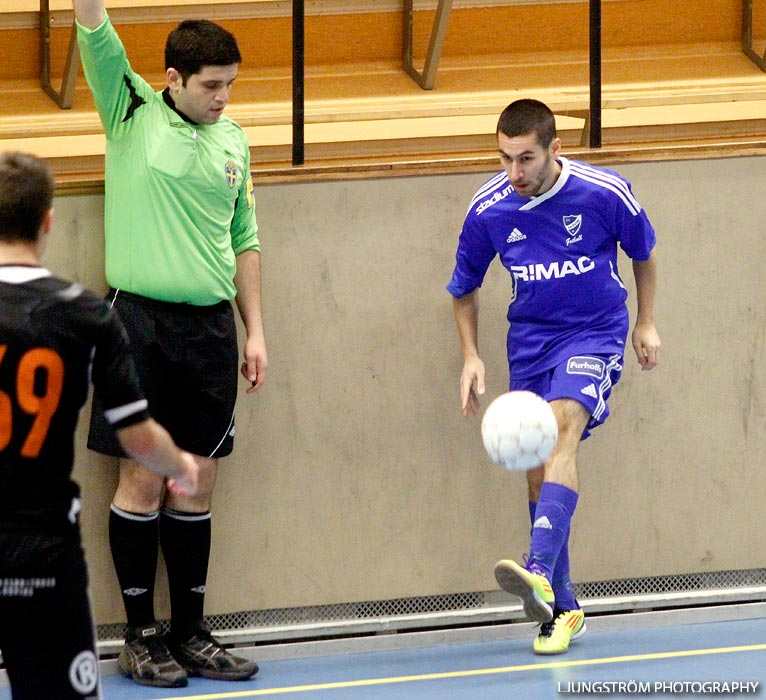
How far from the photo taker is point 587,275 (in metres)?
4.91

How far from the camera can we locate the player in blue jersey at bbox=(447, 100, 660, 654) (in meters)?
4.79

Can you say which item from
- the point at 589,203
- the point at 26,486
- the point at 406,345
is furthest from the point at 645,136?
the point at 26,486

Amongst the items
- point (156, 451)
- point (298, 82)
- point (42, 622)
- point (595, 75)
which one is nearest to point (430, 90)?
point (595, 75)

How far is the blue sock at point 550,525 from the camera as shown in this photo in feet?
15.2

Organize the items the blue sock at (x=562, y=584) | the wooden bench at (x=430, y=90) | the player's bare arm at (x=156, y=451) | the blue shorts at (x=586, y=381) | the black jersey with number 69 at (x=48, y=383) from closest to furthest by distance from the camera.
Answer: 1. the black jersey with number 69 at (x=48, y=383)
2. the player's bare arm at (x=156, y=451)
3. the blue shorts at (x=586, y=381)
4. the blue sock at (x=562, y=584)
5. the wooden bench at (x=430, y=90)

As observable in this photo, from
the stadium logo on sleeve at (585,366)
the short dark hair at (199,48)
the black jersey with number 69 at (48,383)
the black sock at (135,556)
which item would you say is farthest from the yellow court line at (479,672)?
the short dark hair at (199,48)

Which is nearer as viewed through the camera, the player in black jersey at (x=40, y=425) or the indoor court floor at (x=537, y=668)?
the player in black jersey at (x=40, y=425)

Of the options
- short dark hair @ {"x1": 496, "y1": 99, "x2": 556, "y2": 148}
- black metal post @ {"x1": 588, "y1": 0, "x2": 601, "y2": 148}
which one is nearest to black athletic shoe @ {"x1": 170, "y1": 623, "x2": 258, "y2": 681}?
short dark hair @ {"x1": 496, "y1": 99, "x2": 556, "y2": 148}

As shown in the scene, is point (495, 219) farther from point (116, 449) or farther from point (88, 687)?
point (88, 687)

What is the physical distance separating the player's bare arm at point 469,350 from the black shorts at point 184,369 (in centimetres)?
86

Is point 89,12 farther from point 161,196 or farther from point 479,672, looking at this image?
point 479,672

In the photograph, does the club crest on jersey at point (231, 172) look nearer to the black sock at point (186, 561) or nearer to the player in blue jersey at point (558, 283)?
the player in blue jersey at point (558, 283)

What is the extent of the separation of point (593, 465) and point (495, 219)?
1.18 m

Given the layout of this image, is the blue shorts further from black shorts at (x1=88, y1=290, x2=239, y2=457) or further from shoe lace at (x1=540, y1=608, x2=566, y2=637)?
black shorts at (x1=88, y1=290, x2=239, y2=457)
